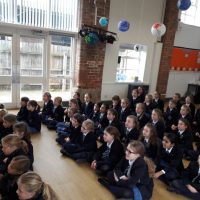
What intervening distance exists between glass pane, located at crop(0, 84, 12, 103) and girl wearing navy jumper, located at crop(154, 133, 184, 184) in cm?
413

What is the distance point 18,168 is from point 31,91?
4206 millimetres

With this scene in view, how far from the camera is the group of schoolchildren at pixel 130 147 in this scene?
2.54 metres

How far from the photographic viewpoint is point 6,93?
5762 millimetres

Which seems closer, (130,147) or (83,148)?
(130,147)

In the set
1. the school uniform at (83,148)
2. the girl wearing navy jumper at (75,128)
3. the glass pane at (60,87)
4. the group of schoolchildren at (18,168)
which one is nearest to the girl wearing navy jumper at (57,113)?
the group of schoolchildren at (18,168)

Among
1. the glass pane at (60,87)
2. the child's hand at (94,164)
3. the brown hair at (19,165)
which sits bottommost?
the child's hand at (94,164)

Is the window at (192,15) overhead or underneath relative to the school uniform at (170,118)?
overhead

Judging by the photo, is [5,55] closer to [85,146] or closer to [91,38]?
[91,38]

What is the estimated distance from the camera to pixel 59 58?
Result: 623 cm

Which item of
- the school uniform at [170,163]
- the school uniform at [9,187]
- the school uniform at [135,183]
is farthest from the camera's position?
the school uniform at [170,163]

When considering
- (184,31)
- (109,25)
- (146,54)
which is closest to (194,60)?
(184,31)

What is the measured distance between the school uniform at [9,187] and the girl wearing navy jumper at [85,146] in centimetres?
127

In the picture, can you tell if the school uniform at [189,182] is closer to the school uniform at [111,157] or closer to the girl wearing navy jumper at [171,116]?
the school uniform at [111,157]

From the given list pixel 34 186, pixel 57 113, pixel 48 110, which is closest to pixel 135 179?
pixel 34 186
